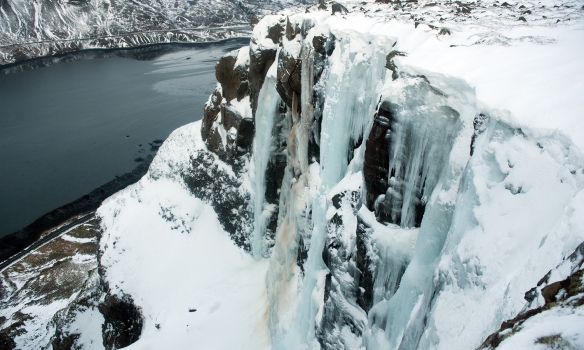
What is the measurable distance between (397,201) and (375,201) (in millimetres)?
614

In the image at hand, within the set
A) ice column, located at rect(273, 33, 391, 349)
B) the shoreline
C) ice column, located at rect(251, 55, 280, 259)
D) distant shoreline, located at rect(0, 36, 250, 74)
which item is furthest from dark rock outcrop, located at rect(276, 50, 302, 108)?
distant shoreline, located at rect(0, 36, 250, 74)

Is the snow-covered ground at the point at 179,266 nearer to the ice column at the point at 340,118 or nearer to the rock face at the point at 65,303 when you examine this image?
the rock face at the point at 65,303

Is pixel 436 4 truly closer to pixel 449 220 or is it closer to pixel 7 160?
pixel 449 220

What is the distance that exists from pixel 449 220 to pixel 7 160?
51900mm

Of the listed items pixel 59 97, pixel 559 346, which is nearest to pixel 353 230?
pixel 559 346

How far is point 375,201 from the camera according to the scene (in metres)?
8.73

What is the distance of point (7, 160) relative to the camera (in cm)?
4241

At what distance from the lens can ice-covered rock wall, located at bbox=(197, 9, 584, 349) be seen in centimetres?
491

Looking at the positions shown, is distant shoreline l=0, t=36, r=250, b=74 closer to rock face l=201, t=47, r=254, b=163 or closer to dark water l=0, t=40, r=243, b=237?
dark water l=0, t=40, r=243, b=237

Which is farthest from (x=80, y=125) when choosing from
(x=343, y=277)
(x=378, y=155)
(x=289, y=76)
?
(x=378, y=155)

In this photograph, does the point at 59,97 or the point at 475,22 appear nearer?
the point at 475,22

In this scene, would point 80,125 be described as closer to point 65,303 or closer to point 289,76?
point 65,303

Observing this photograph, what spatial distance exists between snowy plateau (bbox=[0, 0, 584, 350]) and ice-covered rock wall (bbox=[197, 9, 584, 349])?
1.4 inches

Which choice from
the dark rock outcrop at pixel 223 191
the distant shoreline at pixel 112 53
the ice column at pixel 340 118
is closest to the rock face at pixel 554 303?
the ice column at pixel 340 118
